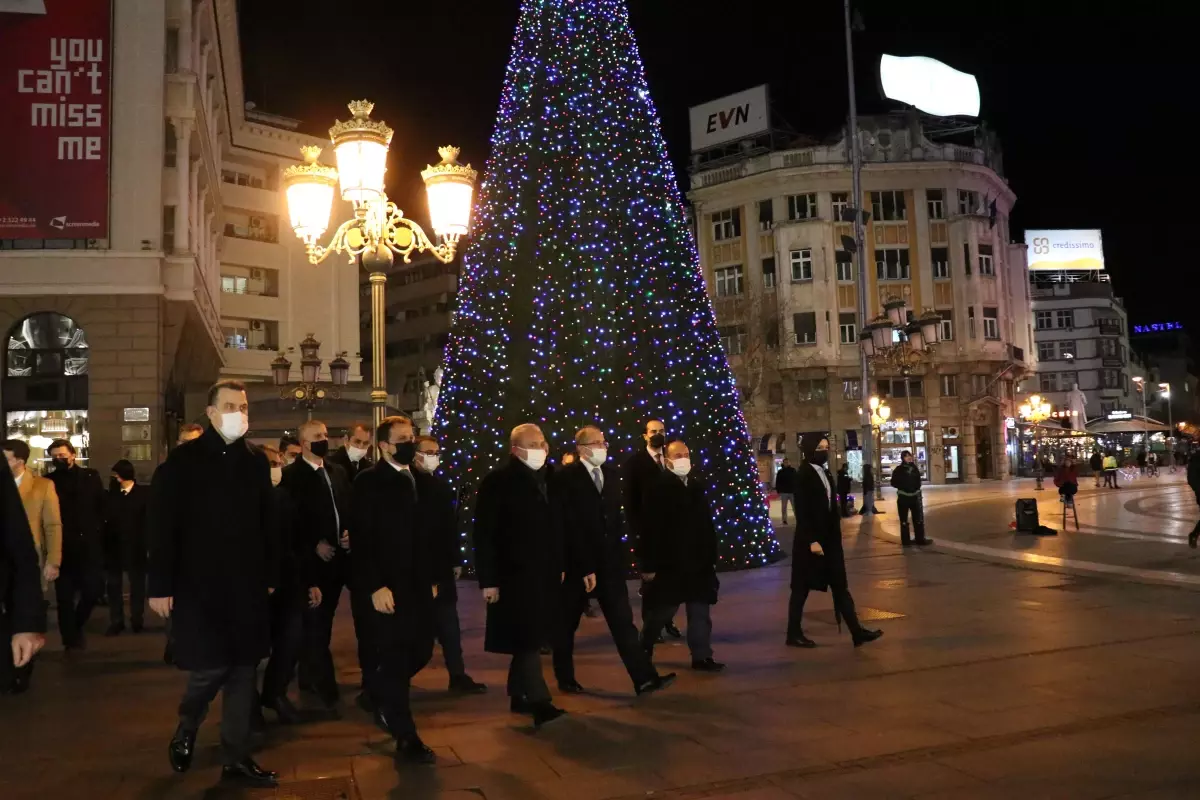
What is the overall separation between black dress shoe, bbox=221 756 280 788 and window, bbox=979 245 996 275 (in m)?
55.0

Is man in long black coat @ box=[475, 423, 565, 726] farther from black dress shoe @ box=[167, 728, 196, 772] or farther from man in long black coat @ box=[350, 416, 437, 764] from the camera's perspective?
black dress shoe @ box=[167, 728, 196, 772]

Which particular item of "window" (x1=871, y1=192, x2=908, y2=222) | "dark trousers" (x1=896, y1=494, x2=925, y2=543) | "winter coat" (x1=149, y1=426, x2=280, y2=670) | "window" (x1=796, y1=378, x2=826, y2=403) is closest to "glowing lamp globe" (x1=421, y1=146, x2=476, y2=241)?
"winter coat" (x1=149, y1=426, x2=280, y2=670)

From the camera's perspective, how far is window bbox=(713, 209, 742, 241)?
187ft

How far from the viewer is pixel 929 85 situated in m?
57.5

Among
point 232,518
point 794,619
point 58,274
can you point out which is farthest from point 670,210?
point 58,274

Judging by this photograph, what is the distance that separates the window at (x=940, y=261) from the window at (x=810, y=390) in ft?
28.5

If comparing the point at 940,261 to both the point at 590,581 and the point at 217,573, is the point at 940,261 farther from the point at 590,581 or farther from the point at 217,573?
the point at 217,573

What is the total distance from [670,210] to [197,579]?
37.1ft

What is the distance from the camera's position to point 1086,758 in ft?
17.3

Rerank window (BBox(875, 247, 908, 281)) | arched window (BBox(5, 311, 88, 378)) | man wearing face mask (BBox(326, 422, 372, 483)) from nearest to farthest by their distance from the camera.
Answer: man wearing face mask (BBox(326, 422, 372, 483)), arched window (BBox(5, 311, 88, 378)), window (BBox(875, 247, 908, 281))

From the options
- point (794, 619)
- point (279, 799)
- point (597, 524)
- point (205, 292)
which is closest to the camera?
point (279, 799)

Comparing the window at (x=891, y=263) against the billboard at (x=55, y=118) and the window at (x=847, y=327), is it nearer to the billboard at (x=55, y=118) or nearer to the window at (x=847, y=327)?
the window at (x=847, y=327)

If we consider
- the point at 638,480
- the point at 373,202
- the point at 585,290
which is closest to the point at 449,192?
the point at 373,202

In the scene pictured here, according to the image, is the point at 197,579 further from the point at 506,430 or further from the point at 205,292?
the point at 205,292
